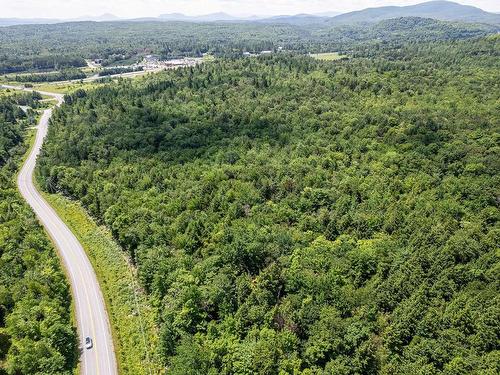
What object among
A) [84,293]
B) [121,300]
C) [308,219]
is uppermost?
[308,219]

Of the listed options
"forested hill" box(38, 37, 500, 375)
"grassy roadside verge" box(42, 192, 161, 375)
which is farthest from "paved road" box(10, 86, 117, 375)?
"forested hill" box(38, 37, 500, 375)

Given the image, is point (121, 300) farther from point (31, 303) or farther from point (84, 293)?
point (31, 303)

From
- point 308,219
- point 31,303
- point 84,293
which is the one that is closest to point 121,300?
point 84,293

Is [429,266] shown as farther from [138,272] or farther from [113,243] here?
[113,243]

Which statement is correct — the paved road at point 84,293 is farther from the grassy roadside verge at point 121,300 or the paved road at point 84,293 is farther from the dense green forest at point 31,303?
the dense green forest at point 31,303

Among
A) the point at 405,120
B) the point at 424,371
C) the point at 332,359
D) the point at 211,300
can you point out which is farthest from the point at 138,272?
the point at 405,120

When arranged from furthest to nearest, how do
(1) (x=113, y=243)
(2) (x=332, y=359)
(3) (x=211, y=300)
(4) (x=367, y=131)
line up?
(4) (x=367, y=131), (1) (x=113, y=243), (3) (x=211, y=300), (2) (x=332, y=359)

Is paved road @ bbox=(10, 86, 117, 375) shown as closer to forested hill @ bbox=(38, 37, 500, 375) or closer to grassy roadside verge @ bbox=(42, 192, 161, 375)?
grassy roadside verge @ bbox=(42, 192, 161, 375)
